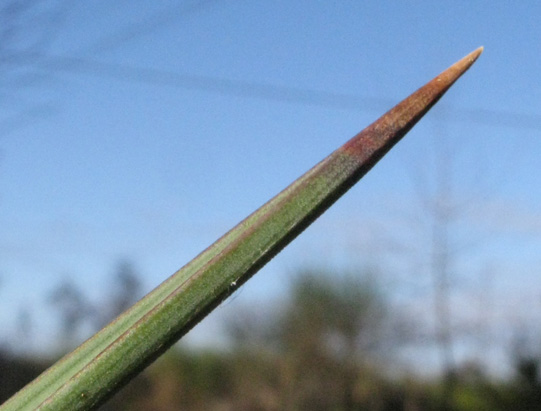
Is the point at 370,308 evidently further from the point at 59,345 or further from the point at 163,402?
the point at 59,345

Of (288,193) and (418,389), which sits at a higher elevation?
(288,193)

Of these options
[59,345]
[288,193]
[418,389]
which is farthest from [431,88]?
[418,389]

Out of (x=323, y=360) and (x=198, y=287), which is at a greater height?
(x=198, y=287)

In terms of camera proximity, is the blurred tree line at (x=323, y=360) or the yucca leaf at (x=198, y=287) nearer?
the yucca leaf at (x=198, y=287)

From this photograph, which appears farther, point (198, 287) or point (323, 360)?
point (323, 360)

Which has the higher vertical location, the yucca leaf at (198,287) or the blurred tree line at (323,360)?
the yucca leaf at (198,287)

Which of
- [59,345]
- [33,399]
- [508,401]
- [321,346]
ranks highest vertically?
[33,399]

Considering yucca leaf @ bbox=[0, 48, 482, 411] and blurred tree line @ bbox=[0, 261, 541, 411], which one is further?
blurred tree line @ bbox=[0, 261, 541, 411]

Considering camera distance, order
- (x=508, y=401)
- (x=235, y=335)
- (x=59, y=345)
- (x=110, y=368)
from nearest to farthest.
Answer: (x=110, y=368) < (x=59, y=345) < (x=235, y=335) < (x=508, y=401)
